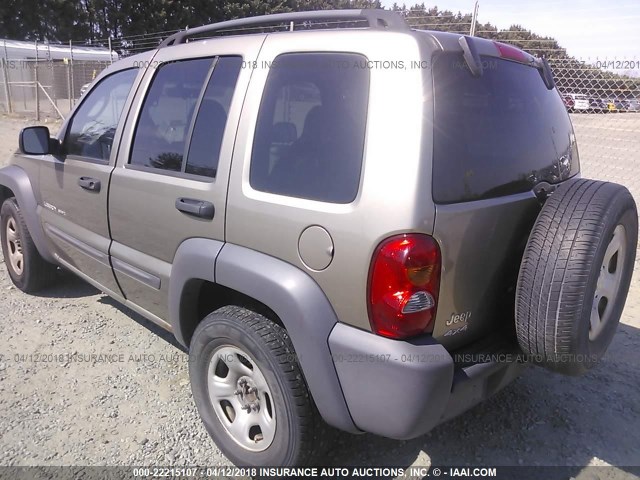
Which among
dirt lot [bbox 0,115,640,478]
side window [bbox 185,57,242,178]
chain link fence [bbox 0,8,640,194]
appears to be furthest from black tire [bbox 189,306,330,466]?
chain link fence [bbox 0,8,640,194]

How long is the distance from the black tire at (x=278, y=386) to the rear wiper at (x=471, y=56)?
4.32ft

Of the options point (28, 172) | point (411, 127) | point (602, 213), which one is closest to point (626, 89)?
point (602, 213)

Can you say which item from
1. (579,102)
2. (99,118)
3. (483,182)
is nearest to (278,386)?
(483,182)

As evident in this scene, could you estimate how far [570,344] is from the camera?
198 centimetres

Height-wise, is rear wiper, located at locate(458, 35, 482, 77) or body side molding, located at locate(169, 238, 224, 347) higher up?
rear wiper, located at locate(458, 35, 482, 77)

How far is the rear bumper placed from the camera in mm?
1800

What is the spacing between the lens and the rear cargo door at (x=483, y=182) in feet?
6.15

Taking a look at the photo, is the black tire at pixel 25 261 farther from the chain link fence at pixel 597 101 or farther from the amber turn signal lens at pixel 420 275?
the chain link fence at pixel 597 101

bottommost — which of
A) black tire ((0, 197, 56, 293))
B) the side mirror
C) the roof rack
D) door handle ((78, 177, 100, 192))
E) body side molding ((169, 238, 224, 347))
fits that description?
black tire ((0, 197, 56, 293))

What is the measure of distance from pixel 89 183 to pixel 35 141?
27.3 inches

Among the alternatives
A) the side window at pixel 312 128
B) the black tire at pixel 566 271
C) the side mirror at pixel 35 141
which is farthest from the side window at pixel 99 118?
the black tire at pixel 566 271

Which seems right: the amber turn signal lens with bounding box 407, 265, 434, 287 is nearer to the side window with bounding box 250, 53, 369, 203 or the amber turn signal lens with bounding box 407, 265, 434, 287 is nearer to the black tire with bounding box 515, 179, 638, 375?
the side window with bounding box 250, 53, 369, 203

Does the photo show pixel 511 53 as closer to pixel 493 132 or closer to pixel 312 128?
pixel 493 132

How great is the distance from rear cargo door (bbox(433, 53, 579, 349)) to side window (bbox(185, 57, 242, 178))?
3.36 ft
